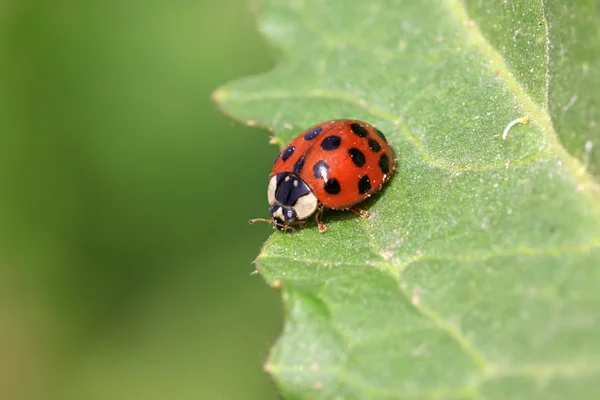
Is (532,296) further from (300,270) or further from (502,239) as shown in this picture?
(300,270)

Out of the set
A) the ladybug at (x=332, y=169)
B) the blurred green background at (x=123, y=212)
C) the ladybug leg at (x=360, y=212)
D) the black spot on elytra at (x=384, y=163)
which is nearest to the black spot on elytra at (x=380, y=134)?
the ladybug at (x=332, y=169)

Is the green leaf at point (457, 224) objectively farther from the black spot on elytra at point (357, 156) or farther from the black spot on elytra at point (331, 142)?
the black spot on elytra at point (331, 142)

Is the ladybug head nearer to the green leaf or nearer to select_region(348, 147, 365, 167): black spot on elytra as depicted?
the green leaf

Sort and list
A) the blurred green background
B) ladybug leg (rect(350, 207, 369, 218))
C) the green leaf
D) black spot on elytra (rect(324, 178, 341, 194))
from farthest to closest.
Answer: the blurred green background
black spot on elytra (rect(324, 178, 341, 194))
ladybug leg (rect(350, 207, 369, 218))
the green leaf

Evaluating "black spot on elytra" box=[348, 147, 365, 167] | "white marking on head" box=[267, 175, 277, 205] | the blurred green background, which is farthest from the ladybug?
the blurred green background

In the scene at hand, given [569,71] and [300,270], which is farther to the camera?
[300,270]

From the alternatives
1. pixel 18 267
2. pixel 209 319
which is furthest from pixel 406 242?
pixel 18 267
